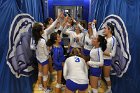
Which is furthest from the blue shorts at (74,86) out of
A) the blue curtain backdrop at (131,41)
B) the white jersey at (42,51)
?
the white jersey at (42,51)

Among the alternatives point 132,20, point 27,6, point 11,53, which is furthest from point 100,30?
point 11,53

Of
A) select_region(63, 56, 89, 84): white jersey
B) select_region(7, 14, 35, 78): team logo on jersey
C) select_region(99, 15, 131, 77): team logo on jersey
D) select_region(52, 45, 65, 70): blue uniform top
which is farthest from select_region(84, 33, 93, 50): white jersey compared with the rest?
select_region(63, 56, 89, 84): white jersey

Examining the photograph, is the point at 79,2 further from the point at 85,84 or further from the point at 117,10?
the point at 85,84

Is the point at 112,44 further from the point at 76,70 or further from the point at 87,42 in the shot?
the point at 76,70

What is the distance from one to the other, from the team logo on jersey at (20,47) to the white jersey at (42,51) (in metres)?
0.28

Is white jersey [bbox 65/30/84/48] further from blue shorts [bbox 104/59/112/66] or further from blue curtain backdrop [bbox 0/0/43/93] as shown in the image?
blue curtain backdrop [bbox 0/0/43/93]

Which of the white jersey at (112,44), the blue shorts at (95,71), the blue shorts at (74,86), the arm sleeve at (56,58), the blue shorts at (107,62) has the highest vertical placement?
the white jersey at (112,44)

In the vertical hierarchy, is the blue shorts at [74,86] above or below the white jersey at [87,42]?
below

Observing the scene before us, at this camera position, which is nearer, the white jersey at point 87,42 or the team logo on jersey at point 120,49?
the team logo on jersey at point 120,49

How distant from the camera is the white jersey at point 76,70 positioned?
4195 millimetres

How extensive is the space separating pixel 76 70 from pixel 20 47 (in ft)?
4.63

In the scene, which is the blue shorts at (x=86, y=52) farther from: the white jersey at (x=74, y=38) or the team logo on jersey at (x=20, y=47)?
the team logo on jersey at (x=20, y=47)

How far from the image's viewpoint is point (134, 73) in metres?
4.64

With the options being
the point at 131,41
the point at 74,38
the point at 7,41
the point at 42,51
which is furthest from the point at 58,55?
the point at 131,41
